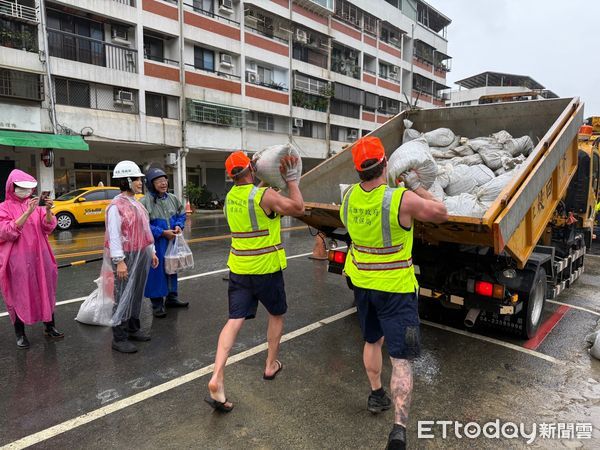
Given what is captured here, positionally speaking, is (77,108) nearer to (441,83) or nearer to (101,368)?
(101,368)

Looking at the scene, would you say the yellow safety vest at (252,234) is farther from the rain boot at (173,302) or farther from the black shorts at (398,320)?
the rain boot at (173,302)

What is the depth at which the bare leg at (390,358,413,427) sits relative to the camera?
260cm

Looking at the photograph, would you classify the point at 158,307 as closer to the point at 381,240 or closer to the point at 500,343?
the point at 381,240

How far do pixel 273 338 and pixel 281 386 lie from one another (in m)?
0.37

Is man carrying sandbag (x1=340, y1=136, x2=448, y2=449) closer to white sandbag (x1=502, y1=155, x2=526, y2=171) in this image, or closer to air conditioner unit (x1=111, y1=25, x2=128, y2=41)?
white sandbag (x1=502, y1=155, x2=526, y2=171)

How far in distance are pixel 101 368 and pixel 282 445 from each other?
1933 mm

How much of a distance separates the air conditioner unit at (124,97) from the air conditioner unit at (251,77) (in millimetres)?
7648

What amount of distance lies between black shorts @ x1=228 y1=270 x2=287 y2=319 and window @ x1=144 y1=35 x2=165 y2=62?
67.4ft

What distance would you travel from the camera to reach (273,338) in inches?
135

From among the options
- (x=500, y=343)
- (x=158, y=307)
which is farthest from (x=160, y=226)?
(x=500, y=343)

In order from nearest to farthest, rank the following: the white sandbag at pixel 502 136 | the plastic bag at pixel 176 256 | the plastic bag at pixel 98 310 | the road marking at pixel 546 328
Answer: the road marking at pixel 546 328, the plastic bag at pixel 98 310, the plastic bag at pixel 176 256, the white sandbag at pixel 502 136

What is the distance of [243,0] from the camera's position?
2422 centimetres

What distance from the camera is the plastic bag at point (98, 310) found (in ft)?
14.7

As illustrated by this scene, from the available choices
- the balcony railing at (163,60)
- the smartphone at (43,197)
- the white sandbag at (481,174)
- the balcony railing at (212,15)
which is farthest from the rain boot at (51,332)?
the balcony railing at (212,15)
